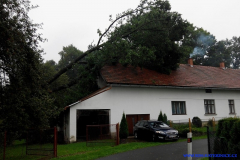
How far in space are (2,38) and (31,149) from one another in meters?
6.07

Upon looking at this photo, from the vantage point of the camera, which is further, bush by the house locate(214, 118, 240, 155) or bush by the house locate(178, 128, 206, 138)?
bush by the house locate(178, 128, 206, 138)

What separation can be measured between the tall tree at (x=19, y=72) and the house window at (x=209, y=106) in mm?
16874

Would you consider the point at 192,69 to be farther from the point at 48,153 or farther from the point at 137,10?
the point at 48,153

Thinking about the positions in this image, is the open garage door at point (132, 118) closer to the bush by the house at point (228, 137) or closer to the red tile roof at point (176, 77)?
the red tile roof at point (176, 77)

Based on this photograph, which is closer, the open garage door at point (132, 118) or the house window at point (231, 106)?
the open garage door at point (132, 118)

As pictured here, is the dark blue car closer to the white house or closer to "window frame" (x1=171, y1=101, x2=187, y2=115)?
the white house

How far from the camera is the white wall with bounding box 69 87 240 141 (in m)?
17.5

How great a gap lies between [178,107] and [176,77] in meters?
3.62

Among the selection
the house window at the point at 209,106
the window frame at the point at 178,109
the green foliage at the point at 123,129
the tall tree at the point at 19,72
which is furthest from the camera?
the house window at the point at 209,106

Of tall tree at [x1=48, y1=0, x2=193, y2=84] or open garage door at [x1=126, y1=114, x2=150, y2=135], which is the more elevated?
tall tree at [x1=48, y1=0, x2=193, y2=84]

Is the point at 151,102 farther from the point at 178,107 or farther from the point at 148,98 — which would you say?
the point at 178,107

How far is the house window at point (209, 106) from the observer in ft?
74.7

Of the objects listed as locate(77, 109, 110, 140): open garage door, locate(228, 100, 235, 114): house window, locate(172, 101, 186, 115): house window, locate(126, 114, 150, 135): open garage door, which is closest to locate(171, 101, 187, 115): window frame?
locate(172, 101, 186, 115): house window

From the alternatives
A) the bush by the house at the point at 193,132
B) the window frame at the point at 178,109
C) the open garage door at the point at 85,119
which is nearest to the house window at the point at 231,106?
the window frame at the point at 178,109
